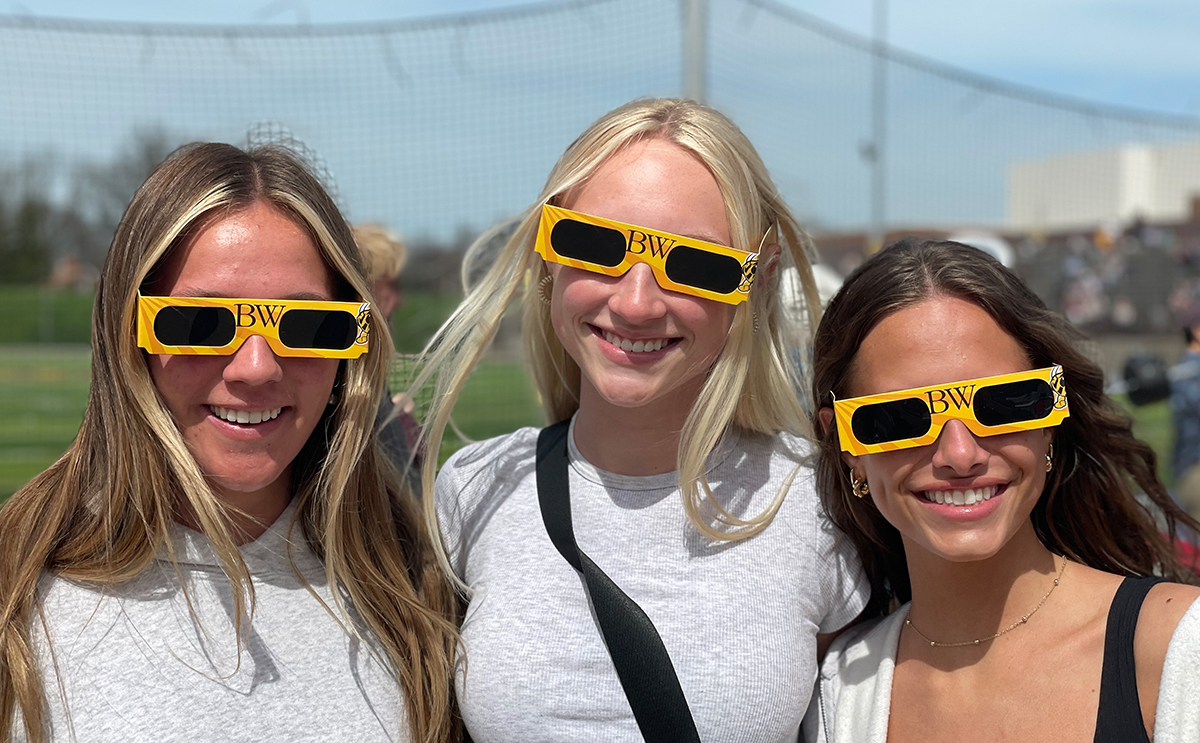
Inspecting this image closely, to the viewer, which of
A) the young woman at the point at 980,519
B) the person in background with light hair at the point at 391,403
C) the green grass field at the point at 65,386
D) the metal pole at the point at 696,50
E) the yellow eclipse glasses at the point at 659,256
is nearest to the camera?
the young woman at the point at 980,519

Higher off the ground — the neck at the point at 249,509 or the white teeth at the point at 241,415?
the white teeth at the point at 241,415

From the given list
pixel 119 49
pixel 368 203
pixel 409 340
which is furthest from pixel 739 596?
pixel 409 340

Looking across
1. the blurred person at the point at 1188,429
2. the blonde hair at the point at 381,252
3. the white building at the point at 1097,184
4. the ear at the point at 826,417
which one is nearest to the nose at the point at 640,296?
the ear at the point at 826,417

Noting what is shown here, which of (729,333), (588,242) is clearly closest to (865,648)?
(729,333)

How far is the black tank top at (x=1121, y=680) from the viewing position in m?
1.88

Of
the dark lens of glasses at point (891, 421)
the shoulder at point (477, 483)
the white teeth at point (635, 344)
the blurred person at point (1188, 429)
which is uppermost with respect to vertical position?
the white teeth at point (635, 344)

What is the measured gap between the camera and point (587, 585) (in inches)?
87.3

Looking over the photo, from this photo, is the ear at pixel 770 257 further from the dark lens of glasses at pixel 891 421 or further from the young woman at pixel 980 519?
the dark lens of glasses at pixel 891 421

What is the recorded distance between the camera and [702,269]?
221 cm

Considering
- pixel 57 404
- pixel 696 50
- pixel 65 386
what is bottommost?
pixel 65 386

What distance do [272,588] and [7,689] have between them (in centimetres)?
51

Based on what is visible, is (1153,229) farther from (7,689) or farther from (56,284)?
(56,284)

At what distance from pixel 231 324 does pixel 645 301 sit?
84 cm

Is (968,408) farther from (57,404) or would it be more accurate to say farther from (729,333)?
(57,404)
